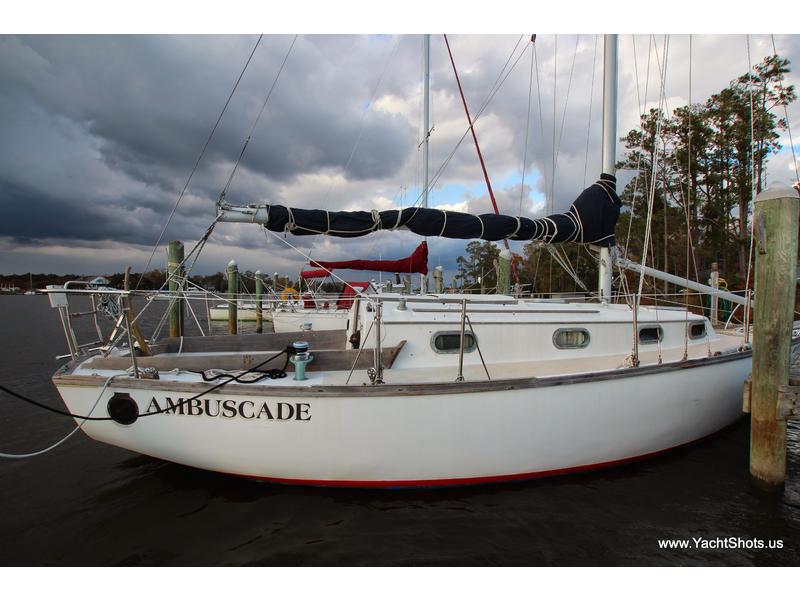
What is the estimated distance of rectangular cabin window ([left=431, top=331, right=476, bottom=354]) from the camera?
16.1ft

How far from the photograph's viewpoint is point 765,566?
3.52m

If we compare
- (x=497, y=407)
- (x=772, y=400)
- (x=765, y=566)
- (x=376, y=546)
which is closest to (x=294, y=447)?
(x=376, y=546)

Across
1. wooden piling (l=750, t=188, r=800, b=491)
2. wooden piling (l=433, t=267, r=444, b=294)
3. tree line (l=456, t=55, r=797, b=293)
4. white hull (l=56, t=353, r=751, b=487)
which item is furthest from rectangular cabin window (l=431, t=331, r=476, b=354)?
tree line (l=456, t=55, r=797, b=293)

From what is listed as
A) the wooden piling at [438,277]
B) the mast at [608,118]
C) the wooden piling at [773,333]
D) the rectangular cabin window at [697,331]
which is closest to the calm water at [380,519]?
the wooden piling at [773,333]

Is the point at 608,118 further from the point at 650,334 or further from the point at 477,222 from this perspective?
the point at 650,334

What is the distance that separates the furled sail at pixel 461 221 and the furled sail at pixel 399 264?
2.94 m

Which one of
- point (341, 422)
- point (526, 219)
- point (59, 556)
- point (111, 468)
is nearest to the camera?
point (59, 556)

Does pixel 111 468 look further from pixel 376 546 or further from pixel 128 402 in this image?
pixel 376 546

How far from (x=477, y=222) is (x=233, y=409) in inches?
167

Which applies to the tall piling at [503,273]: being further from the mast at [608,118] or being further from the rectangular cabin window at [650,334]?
the rectangular cabin window at [650,334]

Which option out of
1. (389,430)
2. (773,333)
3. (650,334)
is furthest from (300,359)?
(773,333)

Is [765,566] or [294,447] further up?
[294,447]

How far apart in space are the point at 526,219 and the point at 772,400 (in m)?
3.85

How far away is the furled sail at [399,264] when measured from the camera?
9.11 meters
